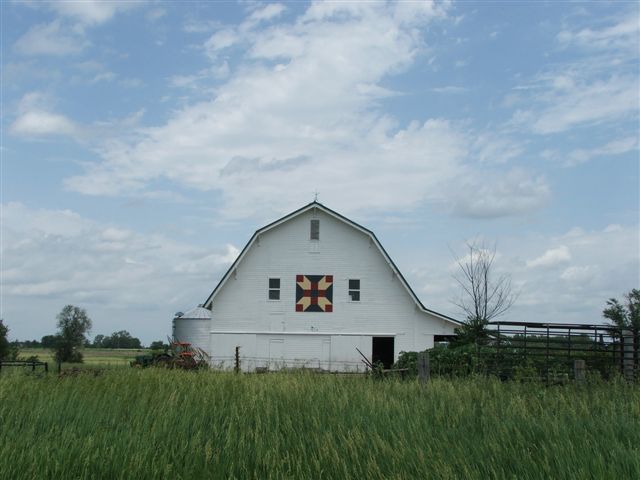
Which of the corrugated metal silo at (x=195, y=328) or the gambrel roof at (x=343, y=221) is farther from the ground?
the gambrel roof at (x=343, y=221)

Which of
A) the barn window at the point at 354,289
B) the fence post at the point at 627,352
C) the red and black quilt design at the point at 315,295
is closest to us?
the fence post at the point at 627,352

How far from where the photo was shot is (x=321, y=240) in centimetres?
3897

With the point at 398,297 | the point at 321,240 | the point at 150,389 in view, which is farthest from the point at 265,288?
the point at 150,389

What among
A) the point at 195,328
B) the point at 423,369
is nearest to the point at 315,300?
the point at 195,328

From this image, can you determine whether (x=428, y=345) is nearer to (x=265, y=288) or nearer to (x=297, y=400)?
(x=265, y=288)

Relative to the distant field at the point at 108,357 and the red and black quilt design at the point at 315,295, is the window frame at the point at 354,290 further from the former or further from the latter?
the distant field at the point at 108,357

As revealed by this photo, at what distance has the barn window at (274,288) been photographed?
1529 inches

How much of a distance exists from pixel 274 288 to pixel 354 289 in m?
4.35

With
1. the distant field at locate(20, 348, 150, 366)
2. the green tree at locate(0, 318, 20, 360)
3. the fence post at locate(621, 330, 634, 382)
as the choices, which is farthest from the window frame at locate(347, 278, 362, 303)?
Result: the green tree at locate(0, 318, 20, 360)

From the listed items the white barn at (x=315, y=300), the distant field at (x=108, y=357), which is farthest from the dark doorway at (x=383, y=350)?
the distant field at (x=108, y=357)

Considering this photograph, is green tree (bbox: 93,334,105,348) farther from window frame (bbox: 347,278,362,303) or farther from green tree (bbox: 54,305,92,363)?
window frame (bbox: 347,278,362,303)

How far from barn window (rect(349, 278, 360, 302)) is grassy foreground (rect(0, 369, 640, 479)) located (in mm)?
24332

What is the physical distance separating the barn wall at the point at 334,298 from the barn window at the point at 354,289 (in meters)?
0.24

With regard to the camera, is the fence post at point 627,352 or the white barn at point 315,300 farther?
the white barn at point 315,300
